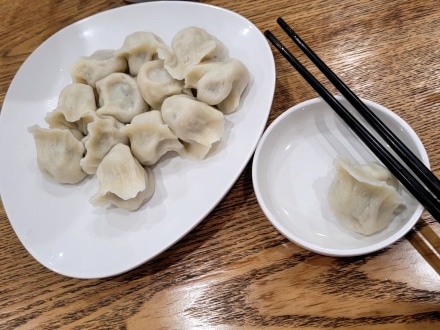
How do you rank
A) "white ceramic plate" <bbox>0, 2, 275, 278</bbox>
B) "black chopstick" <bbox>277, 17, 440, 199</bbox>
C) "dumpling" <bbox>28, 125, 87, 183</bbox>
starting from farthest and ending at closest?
"dumpling" <bbox>28, 125, 87, 183</bbox> → "white ceramic plate" <bbox>0, 2, 275, 278</bbox> → "black chopstick" <bbox>277, 17, 440, 199</bbox>

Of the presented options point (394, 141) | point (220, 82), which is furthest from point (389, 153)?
point (220, 82)

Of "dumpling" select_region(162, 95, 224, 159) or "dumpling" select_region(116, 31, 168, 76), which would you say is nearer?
"dumpling" select_region(162, 95, 224, 159)

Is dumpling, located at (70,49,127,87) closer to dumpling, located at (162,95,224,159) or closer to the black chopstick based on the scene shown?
dumpling, located at (162,95,224,159)

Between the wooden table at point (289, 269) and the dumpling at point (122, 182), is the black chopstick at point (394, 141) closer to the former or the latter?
the wooden table at point (289, 269)

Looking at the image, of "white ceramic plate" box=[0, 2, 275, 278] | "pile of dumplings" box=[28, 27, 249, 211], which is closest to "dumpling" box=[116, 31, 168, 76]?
"pile of dumplings" box=[28, 27, 249, 211]

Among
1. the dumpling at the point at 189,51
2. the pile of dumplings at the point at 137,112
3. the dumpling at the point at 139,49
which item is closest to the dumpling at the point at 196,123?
the pile of dumplings at the point at 137,112

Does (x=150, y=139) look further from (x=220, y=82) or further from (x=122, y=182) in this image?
(x=220, y=82)

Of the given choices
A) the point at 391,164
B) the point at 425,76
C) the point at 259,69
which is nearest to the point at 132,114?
the point at 259,69
